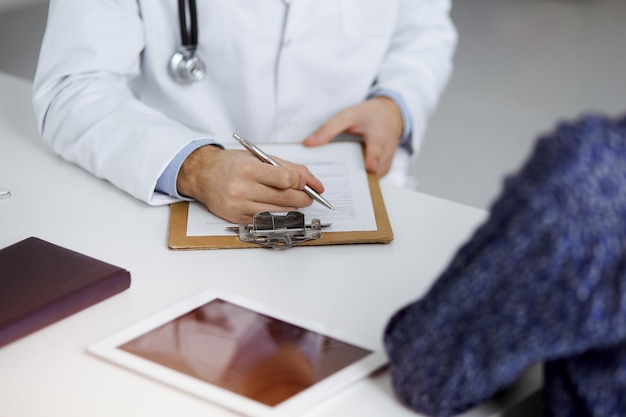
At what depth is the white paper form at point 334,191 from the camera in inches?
47.8

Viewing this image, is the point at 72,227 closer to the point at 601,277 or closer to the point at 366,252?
the point at 366,252

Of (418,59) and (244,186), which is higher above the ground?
(418,59)

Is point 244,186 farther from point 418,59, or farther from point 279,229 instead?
point 418,59

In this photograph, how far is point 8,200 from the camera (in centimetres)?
126

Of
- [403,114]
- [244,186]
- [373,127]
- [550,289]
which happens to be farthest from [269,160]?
[550,289]

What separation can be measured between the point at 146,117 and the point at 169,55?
252 millimetres

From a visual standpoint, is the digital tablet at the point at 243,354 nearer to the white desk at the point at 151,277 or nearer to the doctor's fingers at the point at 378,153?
the white desk at the point at 151,277

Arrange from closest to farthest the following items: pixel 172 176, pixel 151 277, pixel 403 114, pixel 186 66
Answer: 1. pixel 151 277
2. pixel 172 176
3. pixel 186 66
4. pixel 403 114

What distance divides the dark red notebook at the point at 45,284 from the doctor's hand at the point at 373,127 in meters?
0.53

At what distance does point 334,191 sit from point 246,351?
1.48ft

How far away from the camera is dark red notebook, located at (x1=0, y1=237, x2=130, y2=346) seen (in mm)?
949

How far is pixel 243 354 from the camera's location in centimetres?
91

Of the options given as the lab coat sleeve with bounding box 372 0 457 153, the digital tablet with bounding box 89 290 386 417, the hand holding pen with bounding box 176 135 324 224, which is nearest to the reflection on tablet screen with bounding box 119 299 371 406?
the digital tablet with bounding box 89 290 386 417

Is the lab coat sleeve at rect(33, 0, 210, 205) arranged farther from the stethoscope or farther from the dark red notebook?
the dark red notebook
